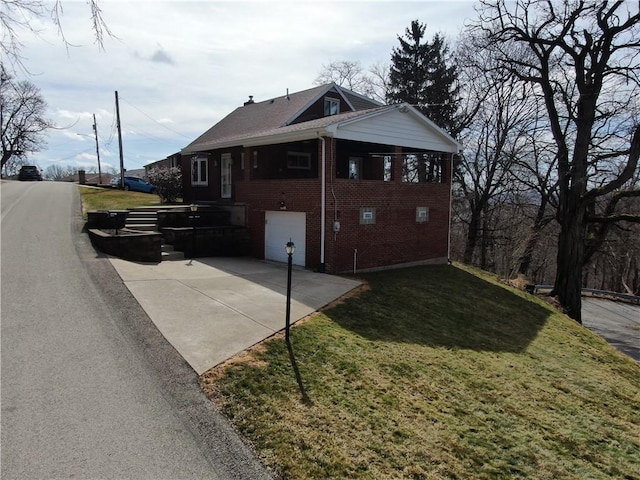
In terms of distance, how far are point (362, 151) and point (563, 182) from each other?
869cm

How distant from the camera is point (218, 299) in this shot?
27.5 feet

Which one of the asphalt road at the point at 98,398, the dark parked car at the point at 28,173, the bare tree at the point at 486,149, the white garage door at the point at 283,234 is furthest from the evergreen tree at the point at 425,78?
the dark parked car at the point at 28,173

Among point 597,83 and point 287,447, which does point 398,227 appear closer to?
point 597,83

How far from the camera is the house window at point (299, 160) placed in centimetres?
1827

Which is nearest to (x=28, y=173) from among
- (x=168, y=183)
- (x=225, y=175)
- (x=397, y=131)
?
(x=168, y=183)

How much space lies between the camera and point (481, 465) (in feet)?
13.2

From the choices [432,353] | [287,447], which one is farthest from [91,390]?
[432,353]

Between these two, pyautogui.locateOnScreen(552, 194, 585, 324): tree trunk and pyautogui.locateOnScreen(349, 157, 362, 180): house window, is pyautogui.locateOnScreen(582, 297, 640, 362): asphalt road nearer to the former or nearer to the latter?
pyautogui.locateOnScreen(552, 194, 585, 324): tree trunk

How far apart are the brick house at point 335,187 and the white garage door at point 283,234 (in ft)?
0.11

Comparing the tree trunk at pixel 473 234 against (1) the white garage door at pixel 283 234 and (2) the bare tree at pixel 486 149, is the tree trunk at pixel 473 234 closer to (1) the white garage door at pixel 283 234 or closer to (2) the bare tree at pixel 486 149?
(2) the bare tree at pixel 486 149

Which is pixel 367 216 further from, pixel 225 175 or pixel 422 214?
pixel 225 175

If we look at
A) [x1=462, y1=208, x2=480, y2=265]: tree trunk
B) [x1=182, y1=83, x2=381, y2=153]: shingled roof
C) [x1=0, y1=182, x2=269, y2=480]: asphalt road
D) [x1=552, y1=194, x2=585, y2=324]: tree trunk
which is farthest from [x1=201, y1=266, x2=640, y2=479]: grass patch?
[x1=462, y1=208, x2=480, y2=265]: tree trunk

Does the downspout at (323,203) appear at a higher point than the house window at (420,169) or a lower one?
lower

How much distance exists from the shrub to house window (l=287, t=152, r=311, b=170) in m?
7.82
